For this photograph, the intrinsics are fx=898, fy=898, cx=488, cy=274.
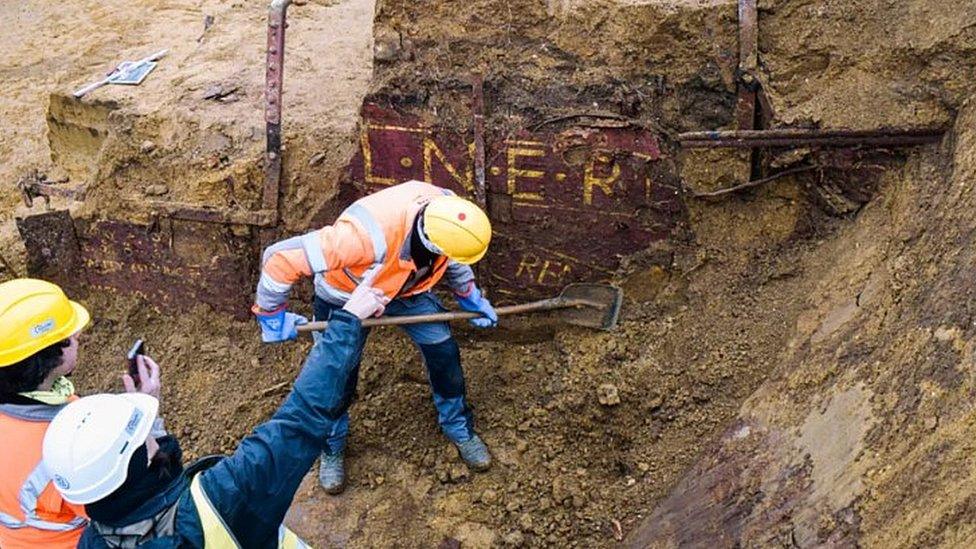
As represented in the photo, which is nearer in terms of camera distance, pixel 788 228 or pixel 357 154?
pixel 788 228

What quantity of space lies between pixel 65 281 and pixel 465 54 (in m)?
2.88

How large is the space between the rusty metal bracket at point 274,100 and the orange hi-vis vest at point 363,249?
43.3 inches

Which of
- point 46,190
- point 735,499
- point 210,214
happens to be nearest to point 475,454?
point 735,499

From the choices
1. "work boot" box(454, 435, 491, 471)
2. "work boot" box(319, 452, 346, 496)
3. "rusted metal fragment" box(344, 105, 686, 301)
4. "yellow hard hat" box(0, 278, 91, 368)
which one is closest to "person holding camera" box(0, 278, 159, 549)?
"yellow hard hat" box(0, 278, 91, 368)

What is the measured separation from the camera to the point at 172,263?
17.3ft

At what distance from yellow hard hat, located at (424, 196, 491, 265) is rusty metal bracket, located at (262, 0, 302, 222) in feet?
4.57

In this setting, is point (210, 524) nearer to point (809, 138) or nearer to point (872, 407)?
point (872, 407)

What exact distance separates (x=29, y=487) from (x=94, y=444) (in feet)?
2.13

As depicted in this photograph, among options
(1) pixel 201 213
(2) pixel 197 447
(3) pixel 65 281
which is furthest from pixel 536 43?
(3) pixel 65 281

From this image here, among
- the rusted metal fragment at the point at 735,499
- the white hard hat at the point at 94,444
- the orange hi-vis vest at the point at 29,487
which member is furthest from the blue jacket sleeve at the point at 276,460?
the rusted metal fragment at the point at 735,499

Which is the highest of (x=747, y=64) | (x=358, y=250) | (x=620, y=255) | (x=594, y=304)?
Result: (x=747, y=64)

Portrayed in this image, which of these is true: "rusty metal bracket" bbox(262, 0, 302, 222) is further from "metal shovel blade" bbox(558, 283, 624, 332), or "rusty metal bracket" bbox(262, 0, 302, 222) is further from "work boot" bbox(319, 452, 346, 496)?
"metal shovel blade" bbox(558, 283, 624, 332)

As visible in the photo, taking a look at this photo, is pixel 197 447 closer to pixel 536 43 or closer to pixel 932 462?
pixel 536 43

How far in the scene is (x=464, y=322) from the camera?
4.89 meters
